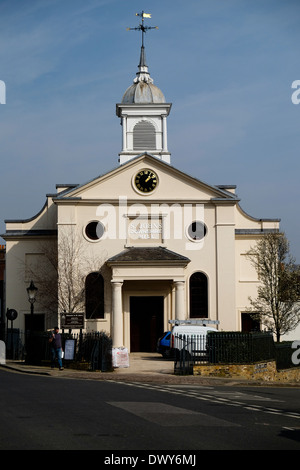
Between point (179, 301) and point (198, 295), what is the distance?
3249 millimetres

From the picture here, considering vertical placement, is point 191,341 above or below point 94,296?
below

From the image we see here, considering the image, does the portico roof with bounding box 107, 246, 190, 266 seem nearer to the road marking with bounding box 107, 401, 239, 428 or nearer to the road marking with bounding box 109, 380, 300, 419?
the road marking with bounding box 109, 380, 300, 419

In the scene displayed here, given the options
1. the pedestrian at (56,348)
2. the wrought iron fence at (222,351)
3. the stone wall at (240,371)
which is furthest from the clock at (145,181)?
the wrought iron fence at (222,351)

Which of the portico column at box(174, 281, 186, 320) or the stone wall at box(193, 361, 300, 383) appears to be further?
the portico column at box(174, 281, 186, 320)

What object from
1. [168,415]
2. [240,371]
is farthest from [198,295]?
[168,415]

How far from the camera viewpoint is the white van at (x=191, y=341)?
3060 centimetres

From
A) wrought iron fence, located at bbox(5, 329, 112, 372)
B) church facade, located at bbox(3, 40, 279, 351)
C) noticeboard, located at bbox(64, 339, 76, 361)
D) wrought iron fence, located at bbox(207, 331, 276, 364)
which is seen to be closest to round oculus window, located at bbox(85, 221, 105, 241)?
church facade, located at bbox(3, 40, 279, 351)

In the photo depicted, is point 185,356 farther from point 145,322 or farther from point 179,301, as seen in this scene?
point 145,322

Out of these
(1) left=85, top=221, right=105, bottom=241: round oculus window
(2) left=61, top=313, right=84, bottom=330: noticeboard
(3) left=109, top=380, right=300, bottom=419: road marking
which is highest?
(1) left=85, top=221, right=105, bottom=241: round oculus window

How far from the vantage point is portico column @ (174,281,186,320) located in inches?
1706

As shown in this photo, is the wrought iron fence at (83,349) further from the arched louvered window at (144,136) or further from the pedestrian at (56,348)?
the arched louvered window at (144,136)

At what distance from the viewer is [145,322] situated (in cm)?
4647

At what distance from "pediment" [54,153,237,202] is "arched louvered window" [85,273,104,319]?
4694 mm

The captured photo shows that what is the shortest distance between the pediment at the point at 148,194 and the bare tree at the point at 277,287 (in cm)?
382
